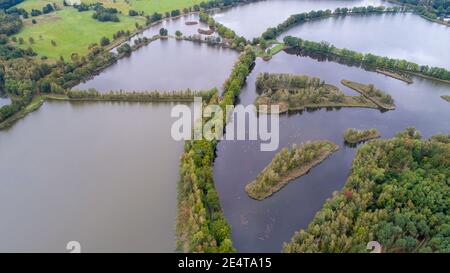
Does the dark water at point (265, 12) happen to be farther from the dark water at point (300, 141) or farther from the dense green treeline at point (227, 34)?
the dark water at point (300, 141)

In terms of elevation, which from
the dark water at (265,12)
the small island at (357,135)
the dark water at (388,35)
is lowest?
the small island at (357,135)

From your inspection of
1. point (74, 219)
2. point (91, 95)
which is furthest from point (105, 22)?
point (74, 219)

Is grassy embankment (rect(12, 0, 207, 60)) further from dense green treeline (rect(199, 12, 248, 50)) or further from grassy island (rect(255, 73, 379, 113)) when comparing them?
grassy island (rect(255, 73, 379, 113))

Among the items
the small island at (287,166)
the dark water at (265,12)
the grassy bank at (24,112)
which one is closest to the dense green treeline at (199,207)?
the small island at (287,166)

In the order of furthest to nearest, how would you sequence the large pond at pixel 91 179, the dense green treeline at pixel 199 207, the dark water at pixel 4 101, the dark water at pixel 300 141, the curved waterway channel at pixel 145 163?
the dark water at pixel 4 101 → the dark water at pixel 300 141 → the curved waterway channel at pixel 145 163 → the large pond at pixel 91 179 → the dense green treeline at pixel 199 207

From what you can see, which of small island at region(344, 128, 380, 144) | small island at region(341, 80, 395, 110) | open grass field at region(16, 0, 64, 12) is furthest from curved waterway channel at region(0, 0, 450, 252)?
open grass field at region(16, 0, 64, 12)

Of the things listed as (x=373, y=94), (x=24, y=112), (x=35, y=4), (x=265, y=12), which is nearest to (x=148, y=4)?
(x=35, y=4)
